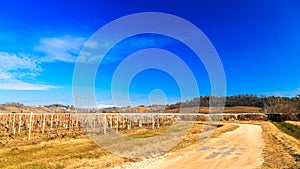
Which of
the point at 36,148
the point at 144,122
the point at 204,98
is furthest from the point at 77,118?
the point at 204,98

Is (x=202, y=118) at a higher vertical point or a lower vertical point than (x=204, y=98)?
lower

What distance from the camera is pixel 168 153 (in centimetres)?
1839

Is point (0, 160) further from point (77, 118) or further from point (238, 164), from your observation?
point (77, 118)

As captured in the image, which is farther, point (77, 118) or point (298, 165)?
point (77, 118)

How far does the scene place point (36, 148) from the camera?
2128 cm

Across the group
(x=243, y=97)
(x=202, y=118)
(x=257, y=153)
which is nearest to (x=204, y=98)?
(x=243, y=97)

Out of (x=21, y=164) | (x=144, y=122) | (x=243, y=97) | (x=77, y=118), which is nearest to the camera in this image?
(x=21, y=164)

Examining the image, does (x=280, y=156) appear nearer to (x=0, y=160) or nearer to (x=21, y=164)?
(x=21, y=164)

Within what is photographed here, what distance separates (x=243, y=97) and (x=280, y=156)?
16350cm

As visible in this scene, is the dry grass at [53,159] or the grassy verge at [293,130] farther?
the grassy verge at [293,130]

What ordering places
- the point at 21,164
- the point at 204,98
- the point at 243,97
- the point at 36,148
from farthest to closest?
the point at 243,97 < the point at 204,98 < the point at 36,148 < the point at 21,164

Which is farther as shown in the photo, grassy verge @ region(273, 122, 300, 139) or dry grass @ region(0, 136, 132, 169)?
grassy verge @ region(273, 122, 300, 139)

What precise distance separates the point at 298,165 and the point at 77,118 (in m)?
43.9

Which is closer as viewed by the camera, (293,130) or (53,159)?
(53,159)
